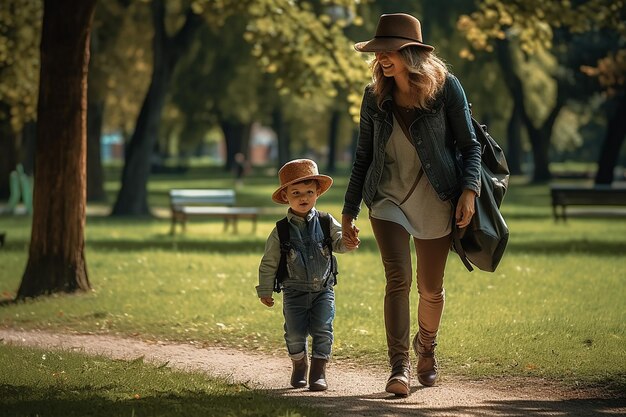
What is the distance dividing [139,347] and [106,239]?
11.9m

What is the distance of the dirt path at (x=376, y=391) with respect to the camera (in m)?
6.94

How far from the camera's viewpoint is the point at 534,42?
16.4 metres

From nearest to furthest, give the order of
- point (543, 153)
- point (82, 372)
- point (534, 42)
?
A: point (82, 372)
point (534, 42)
point (543, 153)

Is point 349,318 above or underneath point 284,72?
underneath

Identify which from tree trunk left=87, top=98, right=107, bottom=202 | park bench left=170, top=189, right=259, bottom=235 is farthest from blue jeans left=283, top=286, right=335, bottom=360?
tree trunk left=87, top=98, right=107, bottom=202

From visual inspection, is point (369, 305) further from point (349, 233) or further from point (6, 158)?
point (6, 158)

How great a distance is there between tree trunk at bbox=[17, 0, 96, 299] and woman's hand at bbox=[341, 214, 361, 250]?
596 centimetres

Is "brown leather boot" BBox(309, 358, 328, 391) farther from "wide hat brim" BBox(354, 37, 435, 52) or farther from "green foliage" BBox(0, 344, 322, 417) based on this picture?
"wide hat brim" BBox(354, 37, 435, 52)

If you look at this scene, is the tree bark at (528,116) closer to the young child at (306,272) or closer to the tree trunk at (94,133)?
the tree trunk at (94,133)

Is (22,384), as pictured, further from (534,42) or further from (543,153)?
(543,153)

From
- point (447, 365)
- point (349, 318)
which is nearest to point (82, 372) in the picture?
point (447, 365)

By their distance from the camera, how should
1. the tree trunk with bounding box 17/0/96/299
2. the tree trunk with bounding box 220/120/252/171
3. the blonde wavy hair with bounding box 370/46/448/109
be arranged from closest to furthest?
the blonde wavy hair with bounding box 370/46/448/109 < the tree trunk with bounding box 17/0/96/299 < the tree trunk with bounding box 220/120/252/171

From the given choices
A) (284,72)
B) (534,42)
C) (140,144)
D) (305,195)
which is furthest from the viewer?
(140,144)

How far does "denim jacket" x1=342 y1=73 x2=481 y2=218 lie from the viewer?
716cm
